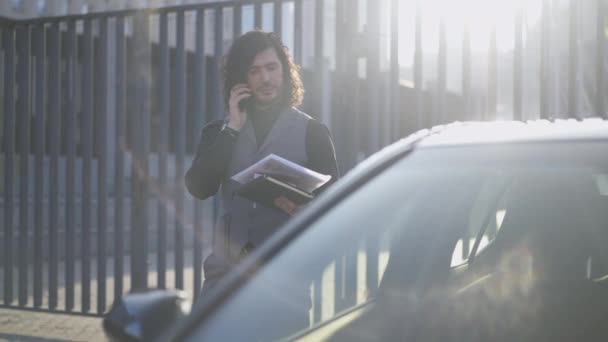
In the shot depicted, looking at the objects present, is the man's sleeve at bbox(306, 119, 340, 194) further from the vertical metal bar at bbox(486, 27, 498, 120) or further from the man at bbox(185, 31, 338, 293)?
the vertical metal bar at bbox(486, 27, 498, 120)

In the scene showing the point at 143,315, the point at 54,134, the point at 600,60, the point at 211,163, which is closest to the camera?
the point at 143,315

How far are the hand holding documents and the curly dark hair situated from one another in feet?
2.11

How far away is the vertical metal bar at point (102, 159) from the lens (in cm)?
628

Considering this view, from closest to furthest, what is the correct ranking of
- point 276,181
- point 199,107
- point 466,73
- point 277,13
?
point 276,181
point 466,73
point 277,13
point 199,107

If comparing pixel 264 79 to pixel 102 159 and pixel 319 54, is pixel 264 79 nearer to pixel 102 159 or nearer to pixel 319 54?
pixel 319 54

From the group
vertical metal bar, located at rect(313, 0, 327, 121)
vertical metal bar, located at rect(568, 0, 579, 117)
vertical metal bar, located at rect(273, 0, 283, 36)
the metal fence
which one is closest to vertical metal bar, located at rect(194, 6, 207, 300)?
the metal fence

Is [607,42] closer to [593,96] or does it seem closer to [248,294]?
[593,96]

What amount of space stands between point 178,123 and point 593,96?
2971 mm

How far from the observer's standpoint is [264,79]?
3.60 m

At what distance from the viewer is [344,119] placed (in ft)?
18.4

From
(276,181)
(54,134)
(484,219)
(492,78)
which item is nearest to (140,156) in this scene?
(54,134)

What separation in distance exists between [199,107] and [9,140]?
1.96 m

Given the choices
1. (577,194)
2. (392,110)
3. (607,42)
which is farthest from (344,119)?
(577,194)

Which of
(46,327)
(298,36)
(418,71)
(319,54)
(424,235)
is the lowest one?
(46,327)
